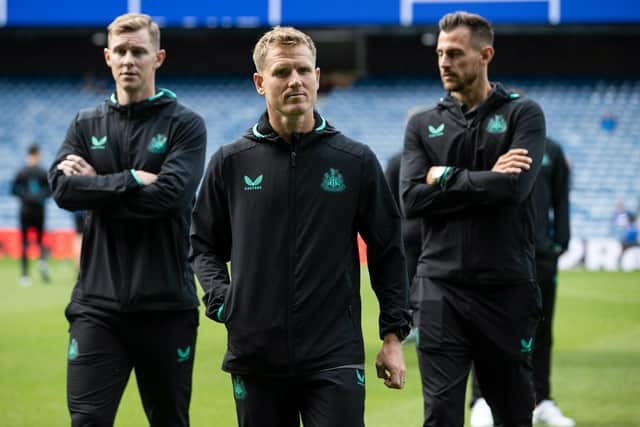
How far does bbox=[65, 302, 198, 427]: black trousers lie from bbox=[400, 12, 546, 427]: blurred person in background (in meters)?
1.21

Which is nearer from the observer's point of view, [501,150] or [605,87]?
[501,150]

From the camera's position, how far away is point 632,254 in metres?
21.2

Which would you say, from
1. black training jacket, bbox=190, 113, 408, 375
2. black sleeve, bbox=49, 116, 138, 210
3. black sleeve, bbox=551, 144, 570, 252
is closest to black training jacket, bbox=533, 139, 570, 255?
black sleeve, bbox=551, 144, 570, 252

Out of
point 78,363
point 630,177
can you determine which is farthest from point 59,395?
point 630,177

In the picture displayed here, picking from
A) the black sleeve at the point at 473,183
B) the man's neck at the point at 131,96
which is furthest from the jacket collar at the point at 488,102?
the man's neck at the point at 131,96

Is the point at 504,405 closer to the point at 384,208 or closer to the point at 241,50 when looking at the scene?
the point at 384,208

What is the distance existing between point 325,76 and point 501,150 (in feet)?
93.7

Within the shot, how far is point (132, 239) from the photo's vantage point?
5039 mm

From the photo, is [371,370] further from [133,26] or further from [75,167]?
[133,26]

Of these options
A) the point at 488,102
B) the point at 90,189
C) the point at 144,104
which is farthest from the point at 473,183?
the point at 90,189

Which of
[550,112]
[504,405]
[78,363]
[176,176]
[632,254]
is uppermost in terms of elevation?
[176,176]

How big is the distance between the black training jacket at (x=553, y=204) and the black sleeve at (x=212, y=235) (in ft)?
12.7

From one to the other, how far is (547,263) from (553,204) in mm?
493

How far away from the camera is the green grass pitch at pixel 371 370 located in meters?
7.67
